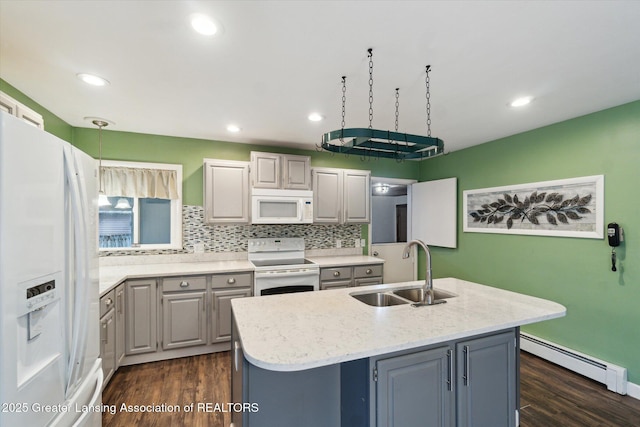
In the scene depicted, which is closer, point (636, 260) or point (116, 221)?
point (636, 260)

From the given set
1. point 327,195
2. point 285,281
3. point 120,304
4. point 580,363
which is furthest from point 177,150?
point 580,363

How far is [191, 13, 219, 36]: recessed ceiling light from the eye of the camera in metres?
1.44

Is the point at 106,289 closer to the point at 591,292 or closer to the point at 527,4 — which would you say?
the point at 527,4

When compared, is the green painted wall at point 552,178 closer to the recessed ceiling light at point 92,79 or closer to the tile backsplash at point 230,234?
the tile backsplash at point 230,234

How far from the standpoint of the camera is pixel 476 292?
2.18 metres

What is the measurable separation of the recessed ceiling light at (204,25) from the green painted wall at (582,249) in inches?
130

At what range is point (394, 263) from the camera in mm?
4734

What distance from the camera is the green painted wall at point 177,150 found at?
127 inches

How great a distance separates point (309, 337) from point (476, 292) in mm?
1482

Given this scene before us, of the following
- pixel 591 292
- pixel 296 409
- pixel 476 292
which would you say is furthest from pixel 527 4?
pixel 591 292

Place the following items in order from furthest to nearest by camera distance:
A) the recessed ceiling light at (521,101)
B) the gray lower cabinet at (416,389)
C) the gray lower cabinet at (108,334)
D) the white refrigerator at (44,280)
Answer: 1. the recessed ceiling light at (521,101)
2. the gray lower cabinet at (108,334)
3. the gray lower cabinet at (416,389)
4. the white refrigerator at (44,280)

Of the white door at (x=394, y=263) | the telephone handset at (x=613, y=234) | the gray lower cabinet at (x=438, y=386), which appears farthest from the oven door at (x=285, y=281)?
the telephone handset at (x=613, y=234)

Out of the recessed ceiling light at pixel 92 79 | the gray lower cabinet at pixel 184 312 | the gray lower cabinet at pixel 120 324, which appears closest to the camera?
the recessed ceiling light at pixel 92 79

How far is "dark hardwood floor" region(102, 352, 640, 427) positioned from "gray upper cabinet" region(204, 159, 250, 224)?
1537mm
